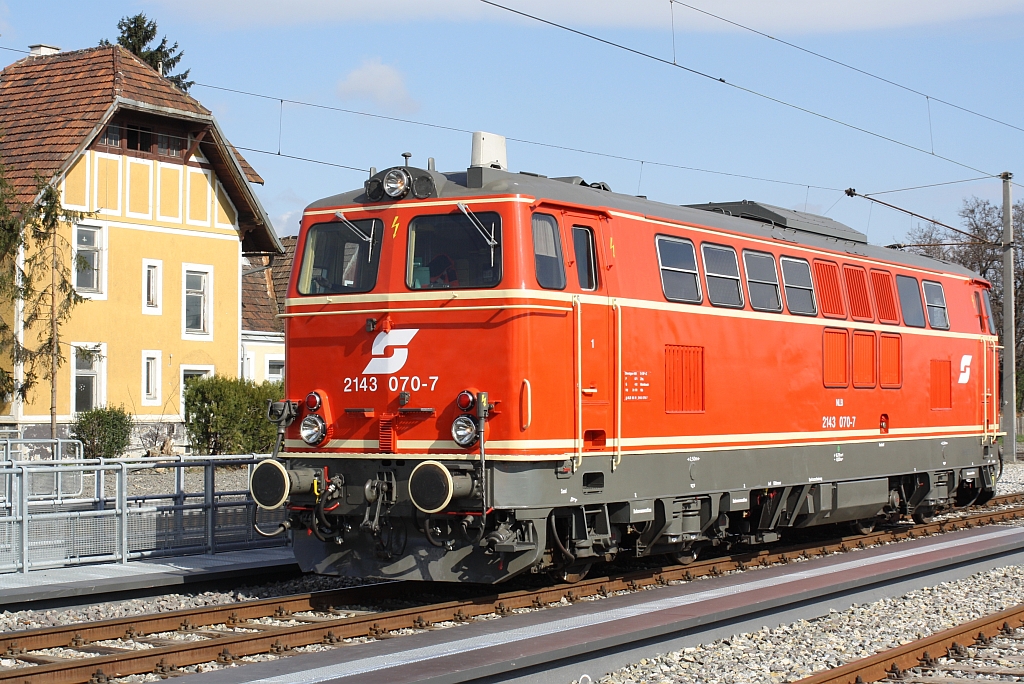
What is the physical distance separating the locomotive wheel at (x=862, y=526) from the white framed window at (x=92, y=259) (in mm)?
20220

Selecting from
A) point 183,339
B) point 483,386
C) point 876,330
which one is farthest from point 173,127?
point 483,386

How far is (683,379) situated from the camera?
12.5 meters

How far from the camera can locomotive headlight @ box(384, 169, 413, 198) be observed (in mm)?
11344

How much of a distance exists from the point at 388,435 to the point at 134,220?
75.0 feet

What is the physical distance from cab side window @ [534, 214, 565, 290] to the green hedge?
20559 mm

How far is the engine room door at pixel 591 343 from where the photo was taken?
1108 cm

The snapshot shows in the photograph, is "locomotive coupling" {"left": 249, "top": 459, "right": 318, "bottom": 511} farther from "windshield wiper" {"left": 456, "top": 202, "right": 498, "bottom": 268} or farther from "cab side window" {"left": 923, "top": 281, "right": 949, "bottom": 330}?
"cab side window" {"left": 923, "top": 281, "right": 949, "bottom": 330}

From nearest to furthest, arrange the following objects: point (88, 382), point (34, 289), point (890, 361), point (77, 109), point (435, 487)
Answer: point (435, 487) < point (890, 361) < point (34, 289) < point (88, 382) < point (77, 109)

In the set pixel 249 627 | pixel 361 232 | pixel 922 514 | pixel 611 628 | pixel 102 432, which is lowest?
pixel 249 627

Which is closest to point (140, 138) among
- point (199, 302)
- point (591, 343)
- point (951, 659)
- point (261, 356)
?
point (199, 302)

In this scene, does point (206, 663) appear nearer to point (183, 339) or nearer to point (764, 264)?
point (764, 264)

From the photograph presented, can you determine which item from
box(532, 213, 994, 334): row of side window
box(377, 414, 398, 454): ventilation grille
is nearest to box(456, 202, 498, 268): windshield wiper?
box(532, 213, 994, 334): row of side window

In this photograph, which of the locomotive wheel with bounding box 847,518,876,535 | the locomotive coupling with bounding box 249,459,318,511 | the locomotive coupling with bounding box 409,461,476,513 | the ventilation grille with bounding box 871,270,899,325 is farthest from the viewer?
the locomotive wheel with bounding box 847,518,876,535

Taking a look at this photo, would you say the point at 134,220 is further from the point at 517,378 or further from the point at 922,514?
the point at 517,378
